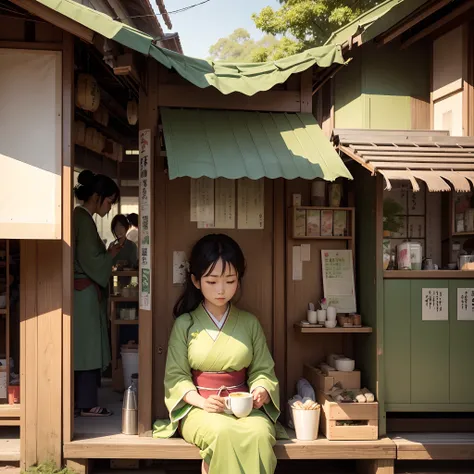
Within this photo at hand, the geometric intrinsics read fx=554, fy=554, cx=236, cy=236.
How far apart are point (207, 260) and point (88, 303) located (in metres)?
1.56

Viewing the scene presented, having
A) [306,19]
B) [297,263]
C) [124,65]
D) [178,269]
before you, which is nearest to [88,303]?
[178,269]

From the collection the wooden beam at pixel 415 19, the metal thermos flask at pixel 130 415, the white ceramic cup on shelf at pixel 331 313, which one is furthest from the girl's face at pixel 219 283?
the wooden beam at pixel 415 19

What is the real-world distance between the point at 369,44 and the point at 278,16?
8590mm

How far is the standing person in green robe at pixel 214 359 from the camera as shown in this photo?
467cm

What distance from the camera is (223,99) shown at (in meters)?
5.59

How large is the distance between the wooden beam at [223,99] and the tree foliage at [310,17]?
34.1 feet

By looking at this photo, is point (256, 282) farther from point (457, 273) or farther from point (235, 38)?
point (235, 38)

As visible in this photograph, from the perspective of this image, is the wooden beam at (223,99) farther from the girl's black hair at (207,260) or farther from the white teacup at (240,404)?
the white teacup at (240,404)

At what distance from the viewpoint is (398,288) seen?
5.35m

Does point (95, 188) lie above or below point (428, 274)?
above

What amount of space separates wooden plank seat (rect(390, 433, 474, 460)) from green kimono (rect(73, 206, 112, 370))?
311cm

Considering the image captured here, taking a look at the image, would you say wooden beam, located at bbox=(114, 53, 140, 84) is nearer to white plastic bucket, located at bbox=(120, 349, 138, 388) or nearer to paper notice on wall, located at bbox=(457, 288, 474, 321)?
white plastic bucket, located at bbox=(120, 349, 138, 388)

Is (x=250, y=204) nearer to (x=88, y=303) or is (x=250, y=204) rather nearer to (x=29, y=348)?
(x=88, y=303)

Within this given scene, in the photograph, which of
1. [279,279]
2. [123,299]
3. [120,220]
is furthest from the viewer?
[120,220]
